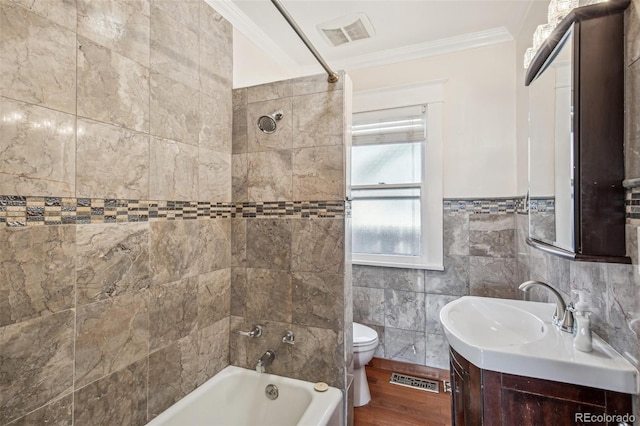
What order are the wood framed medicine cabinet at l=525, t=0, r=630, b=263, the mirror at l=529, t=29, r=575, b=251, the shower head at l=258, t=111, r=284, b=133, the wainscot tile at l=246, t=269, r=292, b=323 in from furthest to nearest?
the wainscot tile at l=246, t=269, r=292, b=323 < the shower head at l=258, t=111, r=284, b=133 < the mirror at l=529, t=29, r=575, b=251 < the wood framed medicine cabinet at l=525, t=0, r=630, b=263

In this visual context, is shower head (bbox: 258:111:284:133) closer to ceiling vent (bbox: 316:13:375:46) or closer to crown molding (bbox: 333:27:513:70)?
ceiling vent (bbox: 316:13:375:46)

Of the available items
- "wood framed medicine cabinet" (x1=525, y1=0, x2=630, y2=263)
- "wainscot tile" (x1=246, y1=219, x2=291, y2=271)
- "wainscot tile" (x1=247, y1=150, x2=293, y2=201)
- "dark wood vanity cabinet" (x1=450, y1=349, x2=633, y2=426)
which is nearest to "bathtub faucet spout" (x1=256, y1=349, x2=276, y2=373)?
"wainscot tile" (x1=246, y1=219, x2=291, y2=271)

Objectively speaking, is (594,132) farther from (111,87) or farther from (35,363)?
(35,363)

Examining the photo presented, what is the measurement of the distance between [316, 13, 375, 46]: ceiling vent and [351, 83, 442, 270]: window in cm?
60

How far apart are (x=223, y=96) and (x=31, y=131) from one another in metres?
1.00

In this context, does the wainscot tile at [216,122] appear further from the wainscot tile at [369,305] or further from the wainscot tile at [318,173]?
the wainscot tile at [369,305]

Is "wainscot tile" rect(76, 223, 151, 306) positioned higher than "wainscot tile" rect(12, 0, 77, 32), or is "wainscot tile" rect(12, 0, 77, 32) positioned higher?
"wainscot tile" rect(12, 0, 77, 32)

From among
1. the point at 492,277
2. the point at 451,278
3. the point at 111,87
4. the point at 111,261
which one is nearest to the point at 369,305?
the point at 451,278

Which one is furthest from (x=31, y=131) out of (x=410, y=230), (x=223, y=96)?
(x=410, y=230)

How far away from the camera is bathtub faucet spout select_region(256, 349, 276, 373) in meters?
1.64

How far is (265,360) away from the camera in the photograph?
167 cm

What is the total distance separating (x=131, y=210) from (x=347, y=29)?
2.02 m

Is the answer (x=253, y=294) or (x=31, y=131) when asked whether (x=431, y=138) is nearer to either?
(x=253, y=294)

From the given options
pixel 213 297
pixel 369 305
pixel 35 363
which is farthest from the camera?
pixel 369 305
